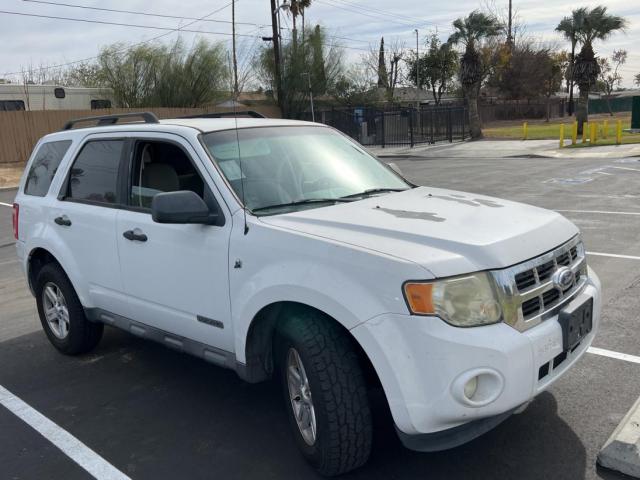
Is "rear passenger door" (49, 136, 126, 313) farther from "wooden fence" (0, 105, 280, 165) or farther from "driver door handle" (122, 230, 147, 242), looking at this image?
"wooden fence" (0, 105, 280, 165)

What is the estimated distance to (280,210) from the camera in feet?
11.8

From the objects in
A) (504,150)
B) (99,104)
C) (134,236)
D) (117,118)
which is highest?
(99,104)

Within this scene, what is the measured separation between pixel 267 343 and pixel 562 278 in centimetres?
155

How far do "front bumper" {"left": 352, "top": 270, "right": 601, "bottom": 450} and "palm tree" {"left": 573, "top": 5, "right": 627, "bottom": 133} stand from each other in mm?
31381

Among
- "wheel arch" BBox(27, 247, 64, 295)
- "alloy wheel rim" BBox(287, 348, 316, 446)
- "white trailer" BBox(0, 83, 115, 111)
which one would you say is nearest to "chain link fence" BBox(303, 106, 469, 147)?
"white trailer" BBox(0, 83, 115, 111)

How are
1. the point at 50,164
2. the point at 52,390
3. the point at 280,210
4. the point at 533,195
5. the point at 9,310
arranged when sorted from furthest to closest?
the point at 533,195
the point at 9,310
the point at 50,164
the point at 52,390
the point at 280,210

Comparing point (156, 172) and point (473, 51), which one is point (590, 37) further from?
point (156, 172)

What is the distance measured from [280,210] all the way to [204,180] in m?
0.50

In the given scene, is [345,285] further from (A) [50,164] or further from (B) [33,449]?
(A) [50,164]

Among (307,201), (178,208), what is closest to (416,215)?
(307,201)

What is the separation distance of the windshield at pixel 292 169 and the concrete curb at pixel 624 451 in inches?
75.4

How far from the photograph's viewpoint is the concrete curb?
307cm

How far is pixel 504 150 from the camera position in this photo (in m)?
26.2

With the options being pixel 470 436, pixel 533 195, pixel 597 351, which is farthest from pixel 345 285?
pixel 533 195
